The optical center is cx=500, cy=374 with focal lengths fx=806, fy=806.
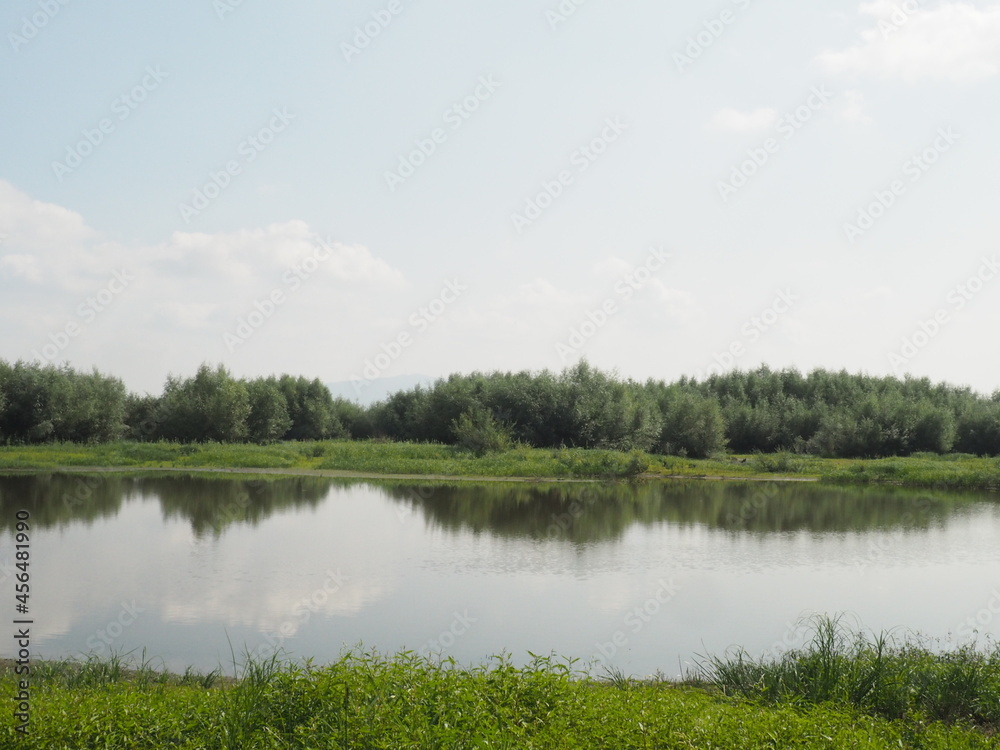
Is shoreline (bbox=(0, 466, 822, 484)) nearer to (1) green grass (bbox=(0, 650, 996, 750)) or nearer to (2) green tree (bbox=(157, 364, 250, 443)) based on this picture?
(2) green tree (bbox=(157, 364, 250, 443))

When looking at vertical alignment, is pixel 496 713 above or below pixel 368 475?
above

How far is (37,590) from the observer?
43.5 ft

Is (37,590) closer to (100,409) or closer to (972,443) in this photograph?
(100,409)

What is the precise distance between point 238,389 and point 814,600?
134 feet

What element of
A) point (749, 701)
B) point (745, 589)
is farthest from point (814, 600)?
point (749, 701)

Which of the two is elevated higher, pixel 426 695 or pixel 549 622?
pixel 426 695

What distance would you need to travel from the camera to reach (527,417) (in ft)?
155

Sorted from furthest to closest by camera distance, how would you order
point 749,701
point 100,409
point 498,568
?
1. point 100,409
2. point 498,568
3. point 749,701

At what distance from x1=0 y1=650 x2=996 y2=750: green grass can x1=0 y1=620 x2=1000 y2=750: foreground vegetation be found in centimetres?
1

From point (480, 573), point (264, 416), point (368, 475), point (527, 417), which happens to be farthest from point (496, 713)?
point (264, 416)

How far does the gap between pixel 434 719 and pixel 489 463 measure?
32.0 m

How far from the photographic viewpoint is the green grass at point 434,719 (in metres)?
5.50

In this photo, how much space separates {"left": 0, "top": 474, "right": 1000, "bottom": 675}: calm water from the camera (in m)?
11.1

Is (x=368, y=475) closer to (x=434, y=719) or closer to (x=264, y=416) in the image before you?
(x=264, y=416)
